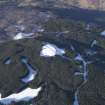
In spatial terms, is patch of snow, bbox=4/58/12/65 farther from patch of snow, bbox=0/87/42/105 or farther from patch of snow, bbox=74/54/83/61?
patch of snow, bbox=74/54/83/61

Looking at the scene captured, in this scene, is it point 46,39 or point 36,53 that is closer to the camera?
point 36,53

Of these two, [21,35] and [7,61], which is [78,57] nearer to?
[7,61]

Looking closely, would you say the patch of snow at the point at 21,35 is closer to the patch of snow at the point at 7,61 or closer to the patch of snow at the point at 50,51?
the patch of snow at the point at 50,51

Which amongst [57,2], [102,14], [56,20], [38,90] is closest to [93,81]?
[38,90]

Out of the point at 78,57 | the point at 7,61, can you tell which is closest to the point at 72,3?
the point at 78,57

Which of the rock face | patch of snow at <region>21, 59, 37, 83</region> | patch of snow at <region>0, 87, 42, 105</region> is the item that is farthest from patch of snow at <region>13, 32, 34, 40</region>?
the rock face

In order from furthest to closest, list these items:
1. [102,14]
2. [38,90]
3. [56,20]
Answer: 1. [102,14]
2. [56,20]
3. [38,90]

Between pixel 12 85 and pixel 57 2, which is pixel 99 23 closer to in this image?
pixel 57 2
